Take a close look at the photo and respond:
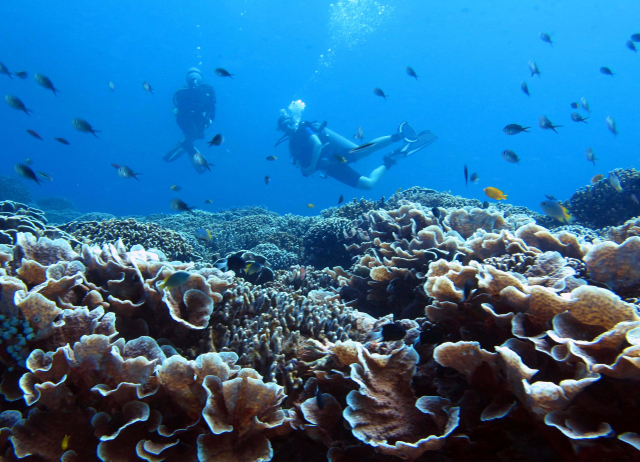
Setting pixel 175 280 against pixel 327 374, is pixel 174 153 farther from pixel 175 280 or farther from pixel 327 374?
pixel 327 374

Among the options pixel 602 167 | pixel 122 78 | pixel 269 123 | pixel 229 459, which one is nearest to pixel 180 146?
pixel 229 459

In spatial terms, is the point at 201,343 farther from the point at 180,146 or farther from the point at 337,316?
the point at 180,146

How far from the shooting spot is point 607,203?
8859 millimetres

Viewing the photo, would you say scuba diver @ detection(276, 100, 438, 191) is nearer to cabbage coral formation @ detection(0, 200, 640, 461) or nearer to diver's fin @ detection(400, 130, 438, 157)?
diver's fin @ detection(400, 130, 438, 157)

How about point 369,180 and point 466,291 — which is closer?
point 466,291

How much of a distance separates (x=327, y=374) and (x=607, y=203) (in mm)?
11471

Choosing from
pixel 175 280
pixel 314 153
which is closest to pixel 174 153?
pixel 314 153

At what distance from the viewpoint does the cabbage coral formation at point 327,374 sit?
1406mm

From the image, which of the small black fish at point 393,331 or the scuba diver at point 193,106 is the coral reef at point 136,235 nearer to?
the small black fish at point 393,331

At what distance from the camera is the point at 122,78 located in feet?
468

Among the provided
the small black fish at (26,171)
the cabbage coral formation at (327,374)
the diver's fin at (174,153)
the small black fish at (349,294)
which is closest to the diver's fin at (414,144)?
the diver's fin at (174,153)

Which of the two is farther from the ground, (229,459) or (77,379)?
(77,379)

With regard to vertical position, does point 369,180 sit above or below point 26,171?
above

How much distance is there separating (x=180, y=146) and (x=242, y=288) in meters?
23.7
